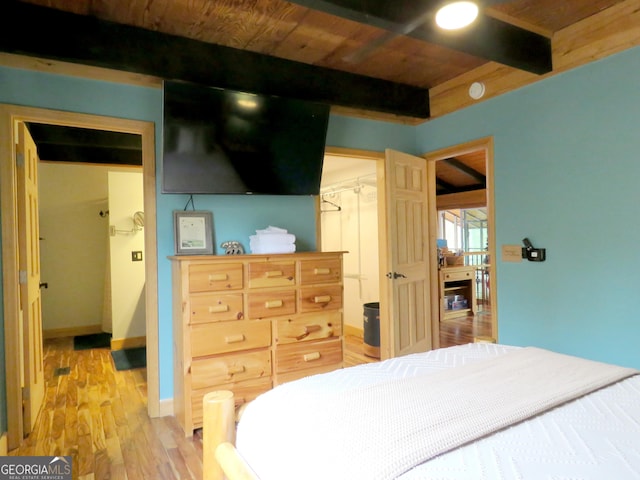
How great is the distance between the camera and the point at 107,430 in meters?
2.44

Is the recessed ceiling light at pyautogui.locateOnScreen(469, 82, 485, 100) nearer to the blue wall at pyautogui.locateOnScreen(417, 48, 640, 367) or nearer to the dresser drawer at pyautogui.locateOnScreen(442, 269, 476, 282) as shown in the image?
the blue wall at pyautogui.locateOnScreen(417, 48, 640, 367)

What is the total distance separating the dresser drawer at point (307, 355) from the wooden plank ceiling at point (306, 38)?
1889 mm

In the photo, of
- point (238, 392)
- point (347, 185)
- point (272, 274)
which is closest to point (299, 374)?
point (238, 392)

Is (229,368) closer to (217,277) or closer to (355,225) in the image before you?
(217,277)

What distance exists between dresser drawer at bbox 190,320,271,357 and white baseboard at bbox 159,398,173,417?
0.63m

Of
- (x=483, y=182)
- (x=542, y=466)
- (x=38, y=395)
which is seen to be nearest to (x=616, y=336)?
(x=542, y=466)

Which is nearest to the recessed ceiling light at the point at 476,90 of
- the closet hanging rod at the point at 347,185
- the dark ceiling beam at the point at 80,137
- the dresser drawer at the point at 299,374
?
the closet hanging rod at the point at 347,185

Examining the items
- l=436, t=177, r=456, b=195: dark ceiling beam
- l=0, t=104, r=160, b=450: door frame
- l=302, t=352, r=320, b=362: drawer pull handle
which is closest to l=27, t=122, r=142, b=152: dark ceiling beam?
l=0, t=104, r=160, b=450: door frame

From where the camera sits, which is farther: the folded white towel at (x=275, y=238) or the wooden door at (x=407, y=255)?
the wooden door at (x=407, y=255)

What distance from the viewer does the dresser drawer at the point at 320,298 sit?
2.68m

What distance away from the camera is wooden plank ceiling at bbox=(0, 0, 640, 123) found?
6.79ft

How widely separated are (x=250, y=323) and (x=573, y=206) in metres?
2.32

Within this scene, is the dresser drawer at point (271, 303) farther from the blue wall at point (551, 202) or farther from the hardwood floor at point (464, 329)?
the hardwood floor at point (464, 329)

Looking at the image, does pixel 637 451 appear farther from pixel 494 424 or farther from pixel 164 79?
pixel 164 79
